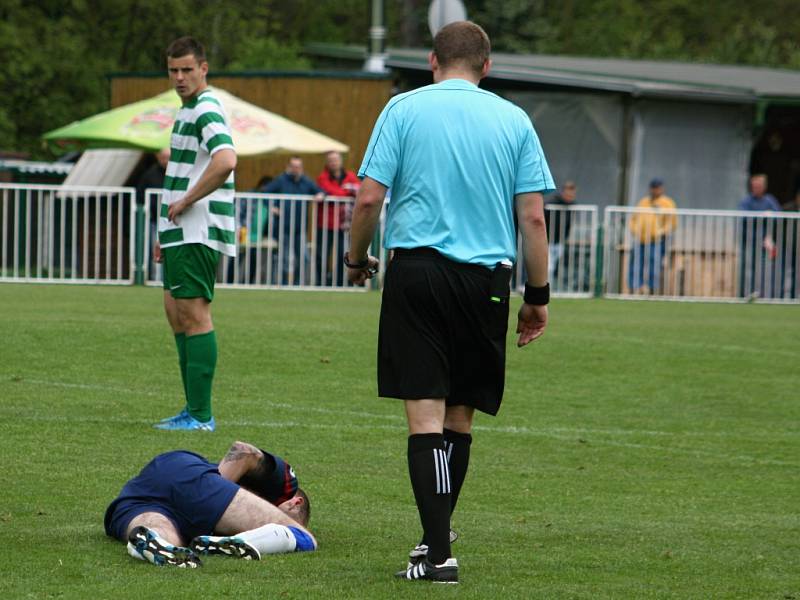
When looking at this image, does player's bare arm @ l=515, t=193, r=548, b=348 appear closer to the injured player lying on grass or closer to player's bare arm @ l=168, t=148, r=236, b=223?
the injured player lying on grass

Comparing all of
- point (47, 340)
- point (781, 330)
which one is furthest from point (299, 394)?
point (781, 330)

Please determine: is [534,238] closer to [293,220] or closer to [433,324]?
[433,324]

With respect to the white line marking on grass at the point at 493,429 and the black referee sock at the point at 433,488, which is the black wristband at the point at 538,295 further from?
the white line marking on grass at the point at 493,429

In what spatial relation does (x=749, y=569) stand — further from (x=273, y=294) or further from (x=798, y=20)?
(x=798, y=20)

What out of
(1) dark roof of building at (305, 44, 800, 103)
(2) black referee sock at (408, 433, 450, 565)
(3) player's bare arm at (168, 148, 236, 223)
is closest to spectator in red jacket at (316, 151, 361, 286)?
(1) dark roof of building at (305, 44, 800, 103)

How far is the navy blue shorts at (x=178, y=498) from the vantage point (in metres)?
6.29

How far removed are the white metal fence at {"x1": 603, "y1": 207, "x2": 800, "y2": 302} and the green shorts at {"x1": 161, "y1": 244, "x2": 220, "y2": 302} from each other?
13555mm

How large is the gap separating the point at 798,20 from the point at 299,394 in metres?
54.1

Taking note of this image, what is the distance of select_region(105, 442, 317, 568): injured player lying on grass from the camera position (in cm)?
616

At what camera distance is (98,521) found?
680 centimetres

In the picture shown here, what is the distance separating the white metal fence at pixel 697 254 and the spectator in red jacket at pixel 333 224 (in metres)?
3.60

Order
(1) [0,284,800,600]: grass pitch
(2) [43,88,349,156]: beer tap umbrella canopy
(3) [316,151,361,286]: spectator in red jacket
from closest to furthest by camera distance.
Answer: (1) [0,284,800,600]: grass pitch, (3) [316,151,361,286]: spectator in red jacket, (2) [43,88,349,156]: beer tap umbrella canopy

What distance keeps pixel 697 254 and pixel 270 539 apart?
1682 centimetres

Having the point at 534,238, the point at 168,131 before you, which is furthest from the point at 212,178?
the point at 168,131
